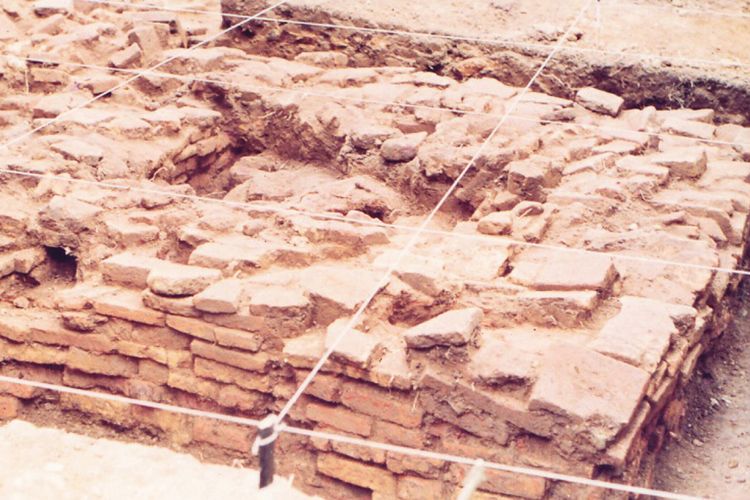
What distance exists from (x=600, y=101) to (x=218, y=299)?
2719 millimetres

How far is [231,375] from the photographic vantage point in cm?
329

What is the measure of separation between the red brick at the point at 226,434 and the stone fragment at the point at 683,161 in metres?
2.22

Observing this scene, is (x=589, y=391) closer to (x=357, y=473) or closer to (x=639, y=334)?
(x=639, y=334)

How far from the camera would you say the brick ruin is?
9.71ft

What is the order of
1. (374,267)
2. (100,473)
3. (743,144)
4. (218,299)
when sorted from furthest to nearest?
(743,144), (374,267), (218,299), (100,473)

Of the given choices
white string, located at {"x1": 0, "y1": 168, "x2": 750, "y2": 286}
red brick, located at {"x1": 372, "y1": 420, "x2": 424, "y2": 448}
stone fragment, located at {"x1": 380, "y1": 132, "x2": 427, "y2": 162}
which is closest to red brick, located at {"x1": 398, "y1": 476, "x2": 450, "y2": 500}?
red brick, located at {"x1": 372, "y1": 420, "x2": 424, "y2": 448}

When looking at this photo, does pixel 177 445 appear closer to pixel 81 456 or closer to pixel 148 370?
pixel 148 370

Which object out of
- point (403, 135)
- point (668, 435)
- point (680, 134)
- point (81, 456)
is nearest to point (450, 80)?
point (403, 135)

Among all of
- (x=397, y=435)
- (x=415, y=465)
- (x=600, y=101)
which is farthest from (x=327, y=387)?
(x=600, y=101)

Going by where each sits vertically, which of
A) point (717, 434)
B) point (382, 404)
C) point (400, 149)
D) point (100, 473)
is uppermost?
point (100, 473)

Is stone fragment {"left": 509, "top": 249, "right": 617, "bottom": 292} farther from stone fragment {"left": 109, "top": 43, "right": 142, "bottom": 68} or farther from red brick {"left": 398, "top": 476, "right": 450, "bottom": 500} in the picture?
stone fragment {"left": 109, "top": 43, "right": 142, "bottom": 68}

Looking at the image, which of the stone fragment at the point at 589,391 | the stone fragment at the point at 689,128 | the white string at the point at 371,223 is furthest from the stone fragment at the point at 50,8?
the stone fragment at the point at 589,391

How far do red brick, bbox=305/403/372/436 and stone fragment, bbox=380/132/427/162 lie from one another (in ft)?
5.67

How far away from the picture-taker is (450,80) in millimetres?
5402
